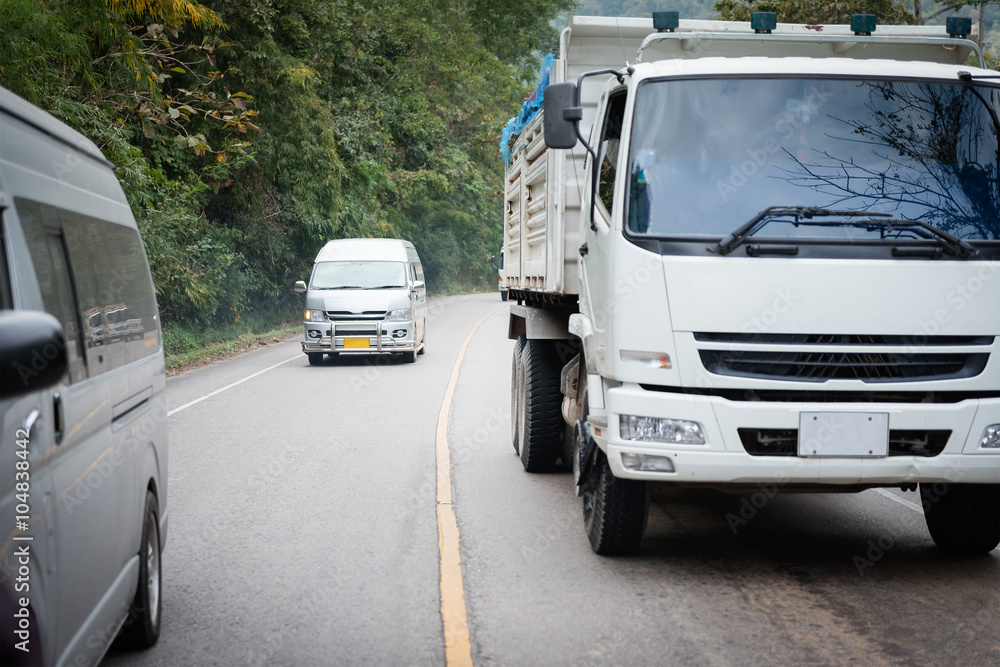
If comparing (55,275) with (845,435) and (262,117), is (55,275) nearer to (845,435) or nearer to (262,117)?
(845,435)

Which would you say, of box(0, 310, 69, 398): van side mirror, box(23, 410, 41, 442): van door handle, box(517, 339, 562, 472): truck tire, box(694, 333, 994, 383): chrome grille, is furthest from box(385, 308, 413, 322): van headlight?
box(0, 310, 69, 398): van side mirror

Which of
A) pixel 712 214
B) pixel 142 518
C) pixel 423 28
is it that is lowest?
pixel 142 518

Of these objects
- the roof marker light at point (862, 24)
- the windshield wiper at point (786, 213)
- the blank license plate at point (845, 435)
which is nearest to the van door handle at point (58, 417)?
the windshield wiper at point (786, 213)

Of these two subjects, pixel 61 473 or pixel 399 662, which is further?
pixel 399 662

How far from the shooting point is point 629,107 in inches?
218

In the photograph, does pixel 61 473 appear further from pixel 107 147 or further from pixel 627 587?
pixel 107 147

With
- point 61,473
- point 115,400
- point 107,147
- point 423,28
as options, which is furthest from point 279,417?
point 423,28

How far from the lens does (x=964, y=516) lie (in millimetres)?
5809

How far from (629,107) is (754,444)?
1.93m

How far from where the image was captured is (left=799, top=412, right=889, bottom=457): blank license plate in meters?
4.98

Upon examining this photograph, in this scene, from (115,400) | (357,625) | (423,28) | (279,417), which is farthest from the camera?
(423,28)

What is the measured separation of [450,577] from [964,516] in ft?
9.70

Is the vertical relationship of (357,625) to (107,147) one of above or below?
below

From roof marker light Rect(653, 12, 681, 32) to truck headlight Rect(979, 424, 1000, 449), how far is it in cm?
318
